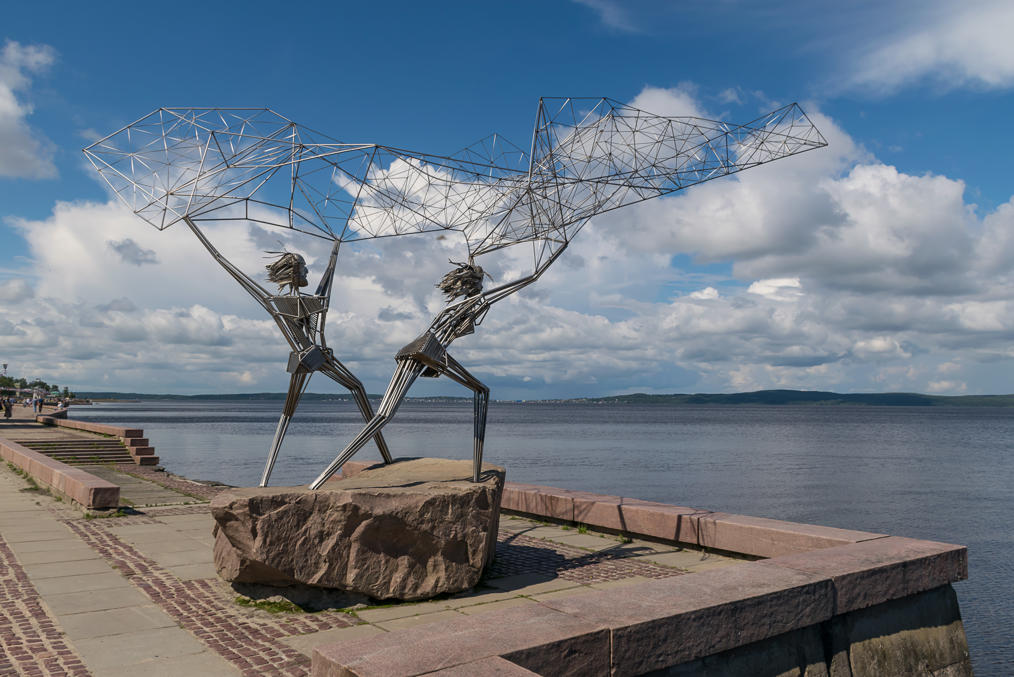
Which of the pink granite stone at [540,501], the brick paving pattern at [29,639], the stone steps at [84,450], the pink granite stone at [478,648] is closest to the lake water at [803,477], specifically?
the stone steps at [84,450]

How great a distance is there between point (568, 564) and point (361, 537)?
3149mm

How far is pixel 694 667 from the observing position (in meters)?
5.48

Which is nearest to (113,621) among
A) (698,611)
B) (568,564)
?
(568,564)

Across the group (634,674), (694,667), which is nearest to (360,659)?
(634,674)

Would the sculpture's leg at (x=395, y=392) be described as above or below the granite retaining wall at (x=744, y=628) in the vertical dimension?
above

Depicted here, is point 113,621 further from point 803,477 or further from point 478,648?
point 803,477

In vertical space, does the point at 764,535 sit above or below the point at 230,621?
above

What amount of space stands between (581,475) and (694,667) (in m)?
29.0

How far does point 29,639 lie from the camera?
6.61 metres

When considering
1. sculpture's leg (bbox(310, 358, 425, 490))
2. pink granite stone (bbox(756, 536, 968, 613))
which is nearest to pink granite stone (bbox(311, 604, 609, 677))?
pink granite stone (bbox(756, 536, 968, 613))

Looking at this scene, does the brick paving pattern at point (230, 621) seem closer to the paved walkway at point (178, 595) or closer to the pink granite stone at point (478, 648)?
the paved walkway at point (178, 595)

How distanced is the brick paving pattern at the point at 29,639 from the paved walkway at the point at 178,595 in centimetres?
2

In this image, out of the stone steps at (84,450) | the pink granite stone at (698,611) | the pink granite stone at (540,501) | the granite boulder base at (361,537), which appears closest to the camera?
the pink granite stone at (698,611)

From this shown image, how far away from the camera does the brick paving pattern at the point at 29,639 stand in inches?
234
